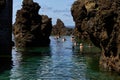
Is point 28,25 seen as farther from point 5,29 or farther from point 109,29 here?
point 109,29

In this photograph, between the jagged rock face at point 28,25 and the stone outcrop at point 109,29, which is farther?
the jagged rock face at point 28,25

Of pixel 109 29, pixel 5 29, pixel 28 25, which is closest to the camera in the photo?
pixel 109 29

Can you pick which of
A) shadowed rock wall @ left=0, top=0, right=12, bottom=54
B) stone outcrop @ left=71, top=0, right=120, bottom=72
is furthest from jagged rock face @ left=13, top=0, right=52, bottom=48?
stone outcrop @ left=71, top=0, right=120, bottom=72

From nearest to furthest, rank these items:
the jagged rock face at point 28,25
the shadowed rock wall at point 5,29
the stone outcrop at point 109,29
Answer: the stone outcrop at point 109,29 → the shadowed rock wall at point 5,29 → the jagged rock face at point 28,25

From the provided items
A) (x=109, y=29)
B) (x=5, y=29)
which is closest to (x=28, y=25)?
(x=5, y=29)

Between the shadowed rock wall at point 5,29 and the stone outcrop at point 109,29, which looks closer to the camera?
the stone outcrop at point 109,29

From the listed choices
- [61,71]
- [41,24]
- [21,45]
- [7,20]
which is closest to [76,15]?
[7,20]

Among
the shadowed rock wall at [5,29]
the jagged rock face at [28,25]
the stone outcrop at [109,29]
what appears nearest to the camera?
the stone outcrop at [109,29]

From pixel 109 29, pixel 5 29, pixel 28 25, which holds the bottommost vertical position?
pixel 5 29

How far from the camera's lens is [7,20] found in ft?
252

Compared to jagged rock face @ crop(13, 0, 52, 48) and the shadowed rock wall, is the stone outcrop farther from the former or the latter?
jagged rock face @ crop(13, 0, 52, 48)

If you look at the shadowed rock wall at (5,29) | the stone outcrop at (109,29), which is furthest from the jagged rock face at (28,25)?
the stone outcrop at (109,29)

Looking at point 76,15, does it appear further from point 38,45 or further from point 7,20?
point 38,45

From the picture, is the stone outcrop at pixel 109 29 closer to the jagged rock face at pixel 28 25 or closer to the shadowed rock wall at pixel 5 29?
the shadowed rock wall at pixel 5 29
